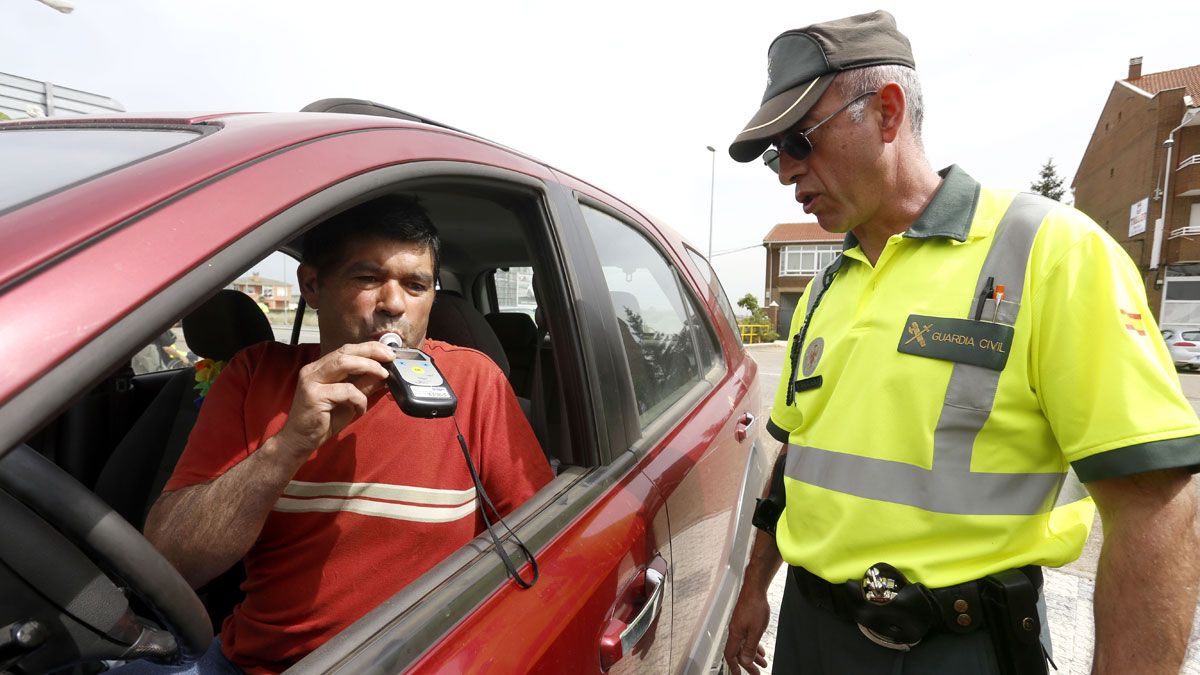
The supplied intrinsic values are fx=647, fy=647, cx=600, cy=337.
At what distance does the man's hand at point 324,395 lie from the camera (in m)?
1.06

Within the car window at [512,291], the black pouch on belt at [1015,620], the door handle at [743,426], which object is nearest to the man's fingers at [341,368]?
the black pouch on belt at [1015,620]

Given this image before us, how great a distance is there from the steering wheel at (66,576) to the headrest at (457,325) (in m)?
1.38

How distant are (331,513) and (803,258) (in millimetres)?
40756

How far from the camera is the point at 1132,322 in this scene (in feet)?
3.36

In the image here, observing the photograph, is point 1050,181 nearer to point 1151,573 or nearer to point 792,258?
point 792,258

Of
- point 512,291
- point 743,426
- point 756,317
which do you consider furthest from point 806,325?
point 756,317

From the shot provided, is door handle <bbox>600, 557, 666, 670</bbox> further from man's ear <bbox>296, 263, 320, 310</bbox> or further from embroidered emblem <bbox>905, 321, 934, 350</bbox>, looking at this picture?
man's ear <bbox>296, 263, 320, 310</bbox>

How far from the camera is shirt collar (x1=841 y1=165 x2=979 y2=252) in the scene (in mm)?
1282

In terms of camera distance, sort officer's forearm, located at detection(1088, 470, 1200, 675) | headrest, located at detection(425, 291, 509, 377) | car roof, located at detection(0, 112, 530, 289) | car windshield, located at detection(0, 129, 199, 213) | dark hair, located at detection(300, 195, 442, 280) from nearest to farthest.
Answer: car roof, located at detection(0, 112, 530, 289)
car windshield, located at detection(0, 129, 199, 213)
officer's forearm, located at detection(1088, 470, 1200, 675)
dark hair, located at detection(300, 195, 442, 280)
headrest, located at detection(425, 291, 509, 377)

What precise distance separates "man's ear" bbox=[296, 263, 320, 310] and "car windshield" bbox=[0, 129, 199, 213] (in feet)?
1.41

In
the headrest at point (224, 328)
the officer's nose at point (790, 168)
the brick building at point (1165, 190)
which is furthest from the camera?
the brick building at point (1165, 190)

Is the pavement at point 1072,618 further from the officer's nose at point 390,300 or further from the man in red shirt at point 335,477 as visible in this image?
the officer's nose at point 390,300

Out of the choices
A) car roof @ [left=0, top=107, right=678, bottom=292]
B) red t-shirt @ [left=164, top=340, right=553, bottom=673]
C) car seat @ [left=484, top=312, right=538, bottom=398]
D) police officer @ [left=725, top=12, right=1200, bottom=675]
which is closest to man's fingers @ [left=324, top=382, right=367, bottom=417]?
red t-shirt @ [left=164, top=340, right=553, bottom=673]

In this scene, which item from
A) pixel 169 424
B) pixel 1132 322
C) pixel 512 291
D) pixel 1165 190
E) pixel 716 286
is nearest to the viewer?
A: pixel 1132 322
